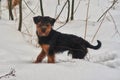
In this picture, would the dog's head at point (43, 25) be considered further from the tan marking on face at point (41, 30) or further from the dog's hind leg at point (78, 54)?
the dog's hind leg at point (78, 54)

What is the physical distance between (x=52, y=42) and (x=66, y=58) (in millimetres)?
410

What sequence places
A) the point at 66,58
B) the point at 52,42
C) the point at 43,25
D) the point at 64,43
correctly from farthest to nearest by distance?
the point at 66,58, the point at 64,43, the point at 52,42, the point at 43,25

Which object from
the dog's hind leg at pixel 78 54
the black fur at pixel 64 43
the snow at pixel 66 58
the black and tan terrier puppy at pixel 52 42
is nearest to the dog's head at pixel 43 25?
the black and tan terrier puppy at pixel 52 42

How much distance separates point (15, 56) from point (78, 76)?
994mm

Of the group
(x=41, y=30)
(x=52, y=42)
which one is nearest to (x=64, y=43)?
(x=52, y=42)

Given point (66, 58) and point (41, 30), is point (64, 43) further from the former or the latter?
point (41, 30)

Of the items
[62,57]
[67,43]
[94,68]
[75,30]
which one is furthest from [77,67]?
[75,30]

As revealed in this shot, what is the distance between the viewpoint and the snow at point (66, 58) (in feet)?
10.0

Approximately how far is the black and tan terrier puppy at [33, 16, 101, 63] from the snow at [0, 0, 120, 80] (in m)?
0.09

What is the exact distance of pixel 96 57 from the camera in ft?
14.0

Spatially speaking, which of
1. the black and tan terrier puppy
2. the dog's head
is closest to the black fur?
the black and tan terrier puppy

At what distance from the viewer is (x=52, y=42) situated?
12.1 ft

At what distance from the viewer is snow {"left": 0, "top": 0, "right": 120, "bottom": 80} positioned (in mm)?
3049

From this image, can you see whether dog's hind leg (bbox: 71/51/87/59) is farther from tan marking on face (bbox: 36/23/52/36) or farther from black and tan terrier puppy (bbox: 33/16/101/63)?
tan marking on face (bbox: 36/23/52/36)
